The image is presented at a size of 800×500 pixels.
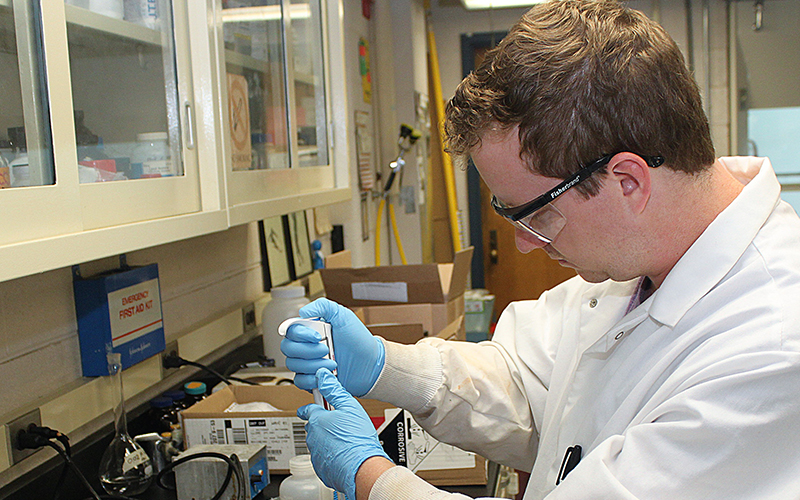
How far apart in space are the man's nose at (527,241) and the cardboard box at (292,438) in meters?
0.44

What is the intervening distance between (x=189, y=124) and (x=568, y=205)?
76 centimetres

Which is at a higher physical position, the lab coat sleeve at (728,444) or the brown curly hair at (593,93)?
the brown curly hair at (593,93)

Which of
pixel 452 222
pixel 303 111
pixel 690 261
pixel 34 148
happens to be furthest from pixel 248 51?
pixel 452 222

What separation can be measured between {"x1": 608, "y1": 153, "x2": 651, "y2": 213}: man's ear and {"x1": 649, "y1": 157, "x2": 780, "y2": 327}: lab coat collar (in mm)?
109

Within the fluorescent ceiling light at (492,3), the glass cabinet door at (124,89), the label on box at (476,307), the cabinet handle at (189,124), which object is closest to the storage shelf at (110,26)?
the glass cabinet door at (124,89)

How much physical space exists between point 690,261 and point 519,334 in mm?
453

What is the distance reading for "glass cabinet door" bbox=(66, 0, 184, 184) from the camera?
41.0 inches

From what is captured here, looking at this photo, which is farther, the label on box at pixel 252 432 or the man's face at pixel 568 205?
the label on box at pixel 252 432

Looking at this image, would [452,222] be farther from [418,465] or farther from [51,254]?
[51,254]

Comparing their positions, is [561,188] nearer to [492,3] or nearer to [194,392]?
[194,392]

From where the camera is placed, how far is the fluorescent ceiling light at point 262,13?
1471mm

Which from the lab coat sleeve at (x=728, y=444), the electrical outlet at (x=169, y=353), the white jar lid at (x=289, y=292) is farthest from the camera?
the white jar lid at (x=289, y=292)

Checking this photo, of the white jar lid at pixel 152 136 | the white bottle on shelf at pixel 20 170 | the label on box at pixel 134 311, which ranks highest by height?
the white jar lid at pixel 152 136

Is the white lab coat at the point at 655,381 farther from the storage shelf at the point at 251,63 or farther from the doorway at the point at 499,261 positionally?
the doorway at the point at 499,261
